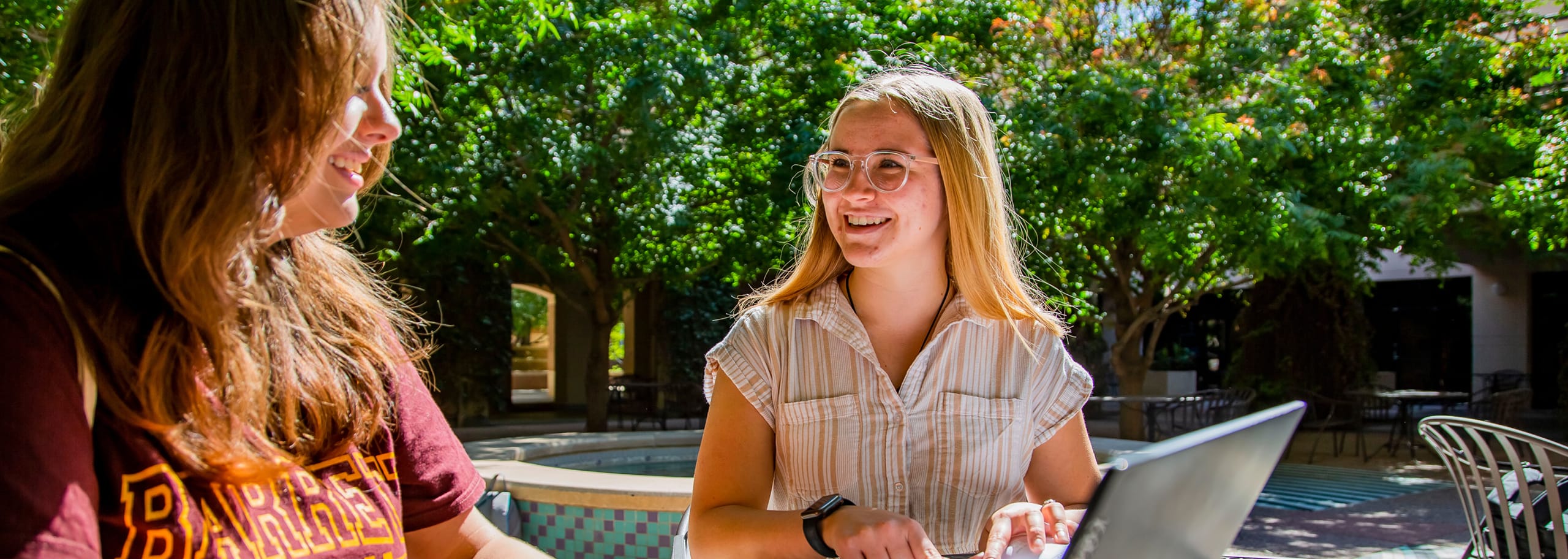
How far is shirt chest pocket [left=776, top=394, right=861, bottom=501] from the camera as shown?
174 centimetres

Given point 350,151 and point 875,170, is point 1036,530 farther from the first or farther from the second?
point 350,151

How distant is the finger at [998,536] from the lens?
4.51ft

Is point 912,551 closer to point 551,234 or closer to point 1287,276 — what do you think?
point 551,234

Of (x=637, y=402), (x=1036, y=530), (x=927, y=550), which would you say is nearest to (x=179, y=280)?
(x=927, y=550)

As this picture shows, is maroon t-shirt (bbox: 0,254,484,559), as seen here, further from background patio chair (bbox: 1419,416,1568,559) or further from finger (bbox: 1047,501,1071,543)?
background patio chair (bbox: 1419,416,1568,559)

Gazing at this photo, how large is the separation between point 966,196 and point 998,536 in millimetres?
622

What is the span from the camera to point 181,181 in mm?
856

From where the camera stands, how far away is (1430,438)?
3.78 metres

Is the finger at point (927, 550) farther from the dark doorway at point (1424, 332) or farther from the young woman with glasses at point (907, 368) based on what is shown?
the dark doorway at point (1424, 332)

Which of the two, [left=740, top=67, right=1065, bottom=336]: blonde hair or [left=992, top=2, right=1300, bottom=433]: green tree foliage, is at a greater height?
[left=992, top=2, right=1300, bottom=433]: green tree foliage

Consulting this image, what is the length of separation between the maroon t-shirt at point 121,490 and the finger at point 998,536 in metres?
0.73

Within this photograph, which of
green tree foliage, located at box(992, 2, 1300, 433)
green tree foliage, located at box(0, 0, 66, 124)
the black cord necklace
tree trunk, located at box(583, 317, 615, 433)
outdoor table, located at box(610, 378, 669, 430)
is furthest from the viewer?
outdoor table, located at box(610, 378, 669, 430)

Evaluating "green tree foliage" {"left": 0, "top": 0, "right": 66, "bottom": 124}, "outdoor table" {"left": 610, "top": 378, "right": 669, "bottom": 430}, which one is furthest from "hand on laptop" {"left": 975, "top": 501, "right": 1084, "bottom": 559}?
"outdoor table" {"left": 610, "top": 378, "right": 669, "bottom": 430}

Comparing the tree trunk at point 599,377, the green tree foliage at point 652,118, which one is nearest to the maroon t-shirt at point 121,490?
the green tree foliage at point 652,118
